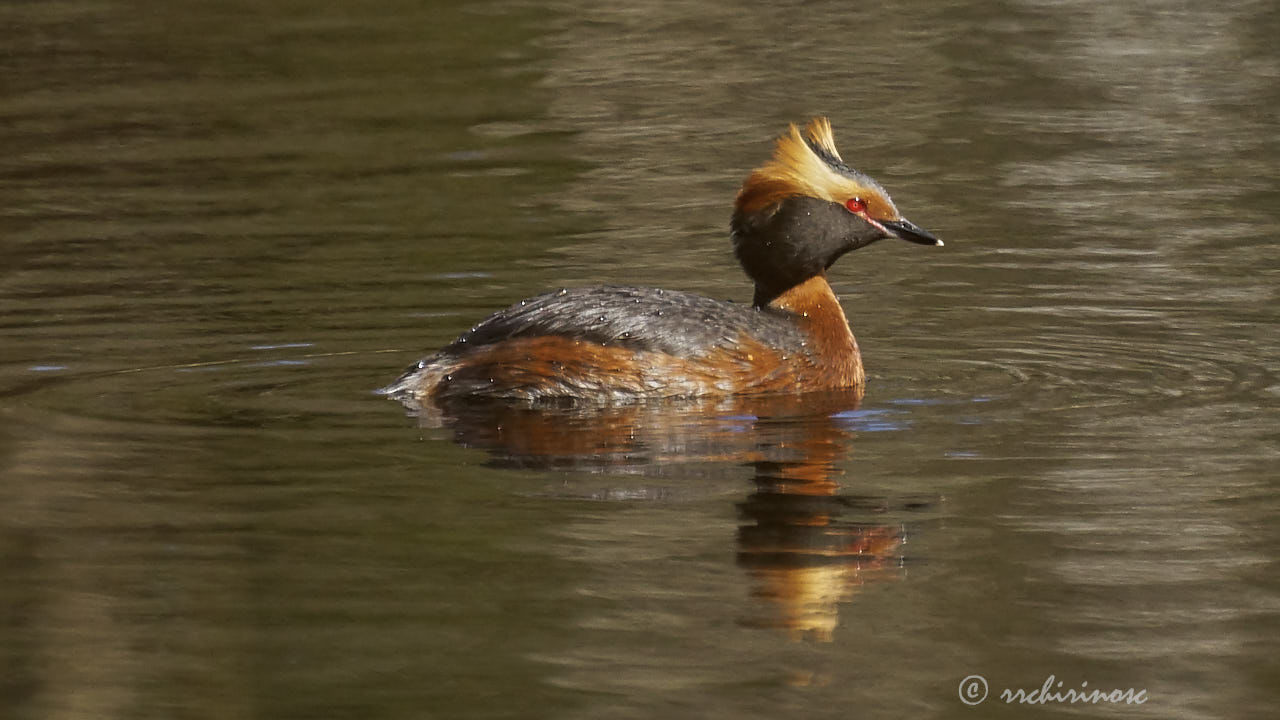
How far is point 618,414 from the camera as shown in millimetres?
9594

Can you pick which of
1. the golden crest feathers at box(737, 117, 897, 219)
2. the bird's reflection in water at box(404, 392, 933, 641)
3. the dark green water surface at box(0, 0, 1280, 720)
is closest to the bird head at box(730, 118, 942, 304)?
the golden crest feathers at box(737, 117, 897, 219)

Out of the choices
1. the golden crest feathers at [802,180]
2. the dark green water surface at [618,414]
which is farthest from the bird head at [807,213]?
the dark green water surface at [618,414]

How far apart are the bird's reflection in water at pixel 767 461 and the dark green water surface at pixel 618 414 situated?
0.03 metres

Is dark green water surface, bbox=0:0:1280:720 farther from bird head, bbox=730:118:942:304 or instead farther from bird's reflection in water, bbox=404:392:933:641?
bird head, bbox=730:118:942:304

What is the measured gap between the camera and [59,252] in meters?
13.6

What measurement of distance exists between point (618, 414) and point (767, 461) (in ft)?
3.95

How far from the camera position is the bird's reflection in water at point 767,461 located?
6.98m

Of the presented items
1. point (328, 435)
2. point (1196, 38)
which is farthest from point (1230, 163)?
point (328, 435)

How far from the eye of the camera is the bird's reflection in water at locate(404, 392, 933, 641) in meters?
6.98

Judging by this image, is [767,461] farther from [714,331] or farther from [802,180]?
[802,180]

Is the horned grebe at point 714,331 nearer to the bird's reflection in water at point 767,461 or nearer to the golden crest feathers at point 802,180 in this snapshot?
→ the golden crest feathers at point 802,180

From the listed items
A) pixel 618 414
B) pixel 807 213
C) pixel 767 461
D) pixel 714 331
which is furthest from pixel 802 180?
pixel 767 461

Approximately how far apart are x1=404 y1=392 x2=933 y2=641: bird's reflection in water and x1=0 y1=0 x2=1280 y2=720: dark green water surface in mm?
26

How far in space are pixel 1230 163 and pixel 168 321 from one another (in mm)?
7974
